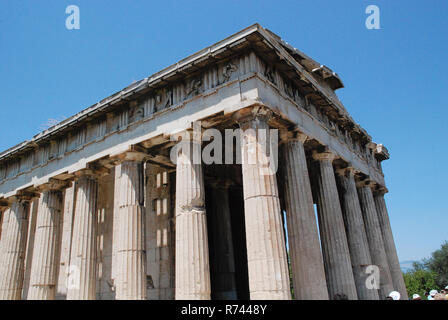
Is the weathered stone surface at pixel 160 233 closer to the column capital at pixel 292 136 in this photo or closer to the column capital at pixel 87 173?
the column capital at pixel 87 173

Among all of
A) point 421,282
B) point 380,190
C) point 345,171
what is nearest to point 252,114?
point 345,171

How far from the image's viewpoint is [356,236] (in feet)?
63.6

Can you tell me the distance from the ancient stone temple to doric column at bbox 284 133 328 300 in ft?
0.14

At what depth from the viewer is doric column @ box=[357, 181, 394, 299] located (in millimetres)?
20562

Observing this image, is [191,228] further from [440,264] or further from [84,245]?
[440,264]

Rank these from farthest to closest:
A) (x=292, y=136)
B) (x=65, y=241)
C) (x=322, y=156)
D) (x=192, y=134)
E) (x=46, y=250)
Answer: (x=65, y=241) < (x=46, y=250) < (x=322, y=156) < (x=292, y=136) < (x=192, y=134)

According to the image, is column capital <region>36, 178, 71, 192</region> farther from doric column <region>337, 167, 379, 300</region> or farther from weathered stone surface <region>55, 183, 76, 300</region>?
doric column <region>337, 167, 379, 300</region>

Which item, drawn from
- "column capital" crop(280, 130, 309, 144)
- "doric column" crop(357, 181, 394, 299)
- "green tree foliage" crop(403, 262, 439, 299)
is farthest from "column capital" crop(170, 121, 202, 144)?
"green tree foliage" crop(403, 262, 439, 299)

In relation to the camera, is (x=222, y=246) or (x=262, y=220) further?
(x=222, y=246)

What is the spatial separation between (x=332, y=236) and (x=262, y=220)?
19.6 ft

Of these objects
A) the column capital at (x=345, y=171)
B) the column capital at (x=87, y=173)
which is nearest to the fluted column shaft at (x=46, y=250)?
the column capital at (x=87, y=173)

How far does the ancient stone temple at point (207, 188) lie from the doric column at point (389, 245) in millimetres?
83

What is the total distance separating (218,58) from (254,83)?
7.05ft

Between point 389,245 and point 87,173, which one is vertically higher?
point 87,173
